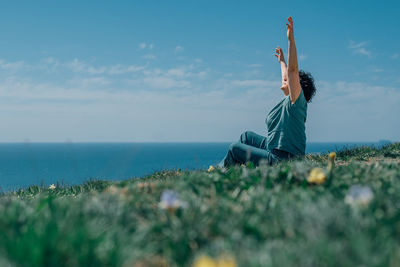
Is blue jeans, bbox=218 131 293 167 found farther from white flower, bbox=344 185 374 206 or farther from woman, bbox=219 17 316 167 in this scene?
white flower, bbox=344 185 374 206

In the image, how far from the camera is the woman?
6.91 m

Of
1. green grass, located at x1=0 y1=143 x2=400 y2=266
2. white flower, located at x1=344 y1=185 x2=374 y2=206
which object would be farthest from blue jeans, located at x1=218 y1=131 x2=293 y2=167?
white flower, located at x1=344 y1=185 x2=374 y2=206

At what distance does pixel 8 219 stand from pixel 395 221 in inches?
102

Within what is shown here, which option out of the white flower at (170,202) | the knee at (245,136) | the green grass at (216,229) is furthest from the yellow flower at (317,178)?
the knee at (245,136)

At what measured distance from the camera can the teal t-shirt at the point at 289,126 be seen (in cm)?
719

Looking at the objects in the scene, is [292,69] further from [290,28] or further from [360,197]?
[360,197]

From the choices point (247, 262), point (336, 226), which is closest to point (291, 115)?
point (336, 226)

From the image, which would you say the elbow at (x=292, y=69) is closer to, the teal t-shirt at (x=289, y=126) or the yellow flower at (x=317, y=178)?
the teal t-shirt at (x=289, y=126)

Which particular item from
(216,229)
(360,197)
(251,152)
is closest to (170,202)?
(216,229)

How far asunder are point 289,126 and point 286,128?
68 mm

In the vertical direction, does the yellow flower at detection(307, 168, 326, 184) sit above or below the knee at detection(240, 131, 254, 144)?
below

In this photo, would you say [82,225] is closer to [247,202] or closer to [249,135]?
[247,202]

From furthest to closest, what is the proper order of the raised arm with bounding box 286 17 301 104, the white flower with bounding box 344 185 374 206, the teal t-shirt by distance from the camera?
the teal t-shirt → the raised arm with bounding box 286 17 301 104 → the white flower with bounding box 344 185 374 206

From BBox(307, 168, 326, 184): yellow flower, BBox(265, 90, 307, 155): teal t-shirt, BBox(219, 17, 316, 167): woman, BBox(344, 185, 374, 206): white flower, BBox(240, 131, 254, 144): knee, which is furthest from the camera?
BBox(240, 131, 254, 144): knee
